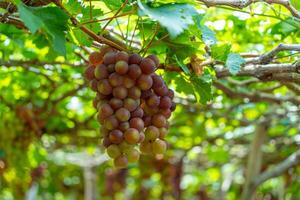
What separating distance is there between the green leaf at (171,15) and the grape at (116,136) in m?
0.28

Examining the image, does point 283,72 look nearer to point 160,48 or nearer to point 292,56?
point 292,56

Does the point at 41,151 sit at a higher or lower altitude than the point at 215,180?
higher

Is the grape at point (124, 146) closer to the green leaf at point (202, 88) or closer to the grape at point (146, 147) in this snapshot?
the grape at point (146, 147)

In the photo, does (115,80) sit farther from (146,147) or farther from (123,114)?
(146,147)

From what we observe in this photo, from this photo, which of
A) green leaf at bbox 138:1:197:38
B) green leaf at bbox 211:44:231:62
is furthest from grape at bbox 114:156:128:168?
green leaf at bbox 211:44:231:62

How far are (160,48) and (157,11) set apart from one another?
0.43 metres

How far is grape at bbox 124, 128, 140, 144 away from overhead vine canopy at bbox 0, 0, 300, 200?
0.45ft

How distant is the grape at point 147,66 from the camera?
1.28 meters

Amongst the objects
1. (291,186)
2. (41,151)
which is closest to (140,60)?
(41,151)

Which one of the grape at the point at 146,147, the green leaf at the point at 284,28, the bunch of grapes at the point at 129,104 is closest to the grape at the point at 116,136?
the bunch of grapes at the point at 129,104

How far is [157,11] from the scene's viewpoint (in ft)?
3.61

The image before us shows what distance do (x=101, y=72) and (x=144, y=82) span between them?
0.33 feet

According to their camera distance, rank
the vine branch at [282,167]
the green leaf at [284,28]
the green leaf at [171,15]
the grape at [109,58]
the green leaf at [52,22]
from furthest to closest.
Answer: the vine branch at [282,167] < the green leaf at [284,28] < the grape at [109,58] < the green leaf at [52,22] < the green leaf at [171,15]

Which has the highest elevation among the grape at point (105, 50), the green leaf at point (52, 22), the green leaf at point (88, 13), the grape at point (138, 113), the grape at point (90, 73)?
the green leaf at point (52, 22)
